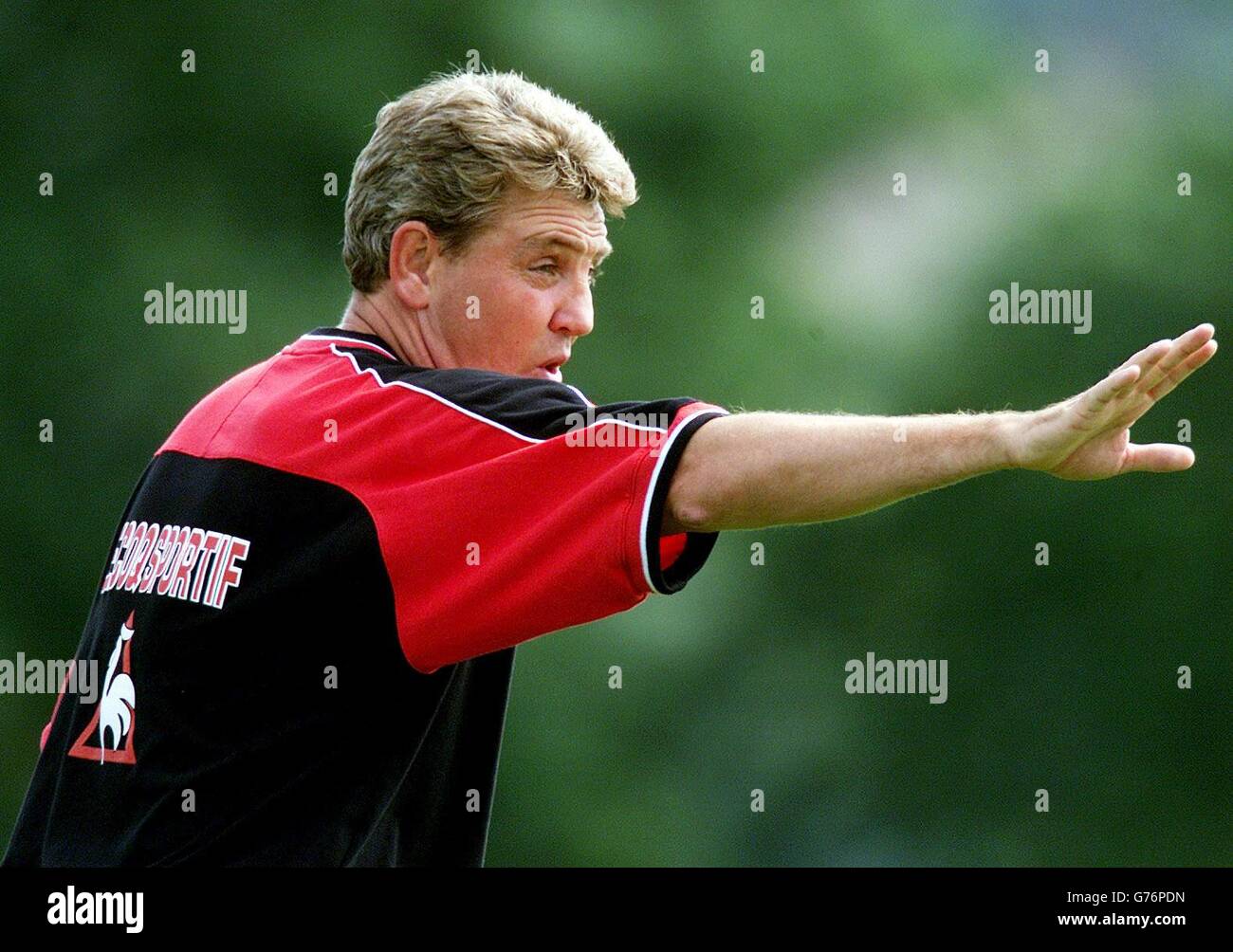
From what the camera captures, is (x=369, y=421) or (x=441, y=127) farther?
(x=441, y=127)

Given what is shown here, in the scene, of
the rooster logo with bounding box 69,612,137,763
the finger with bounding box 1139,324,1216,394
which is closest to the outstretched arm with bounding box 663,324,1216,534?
the finger with bounding box 1139,324,1216,394

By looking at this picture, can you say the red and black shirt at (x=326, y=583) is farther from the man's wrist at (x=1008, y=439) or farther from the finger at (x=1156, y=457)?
the finger at (x=1156, y=457)

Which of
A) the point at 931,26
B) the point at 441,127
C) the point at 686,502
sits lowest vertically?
the point at 686,502

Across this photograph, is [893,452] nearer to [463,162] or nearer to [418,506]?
[418,506]

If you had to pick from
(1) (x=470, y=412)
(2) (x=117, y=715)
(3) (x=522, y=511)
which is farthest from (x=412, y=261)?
(2) (x=117, y=715)

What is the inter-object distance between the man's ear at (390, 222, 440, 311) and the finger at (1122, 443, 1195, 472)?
136cm

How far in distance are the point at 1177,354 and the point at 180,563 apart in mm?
1617

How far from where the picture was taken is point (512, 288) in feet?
11.7

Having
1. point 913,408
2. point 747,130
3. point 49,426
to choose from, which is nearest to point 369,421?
point 49,426

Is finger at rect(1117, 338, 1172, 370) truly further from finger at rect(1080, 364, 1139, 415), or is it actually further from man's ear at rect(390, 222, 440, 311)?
man's ear at rect(390, 222, 440, 311)

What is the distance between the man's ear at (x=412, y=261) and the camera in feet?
11.7

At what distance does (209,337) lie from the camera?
10500mm

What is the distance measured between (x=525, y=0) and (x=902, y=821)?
545 centimetres
